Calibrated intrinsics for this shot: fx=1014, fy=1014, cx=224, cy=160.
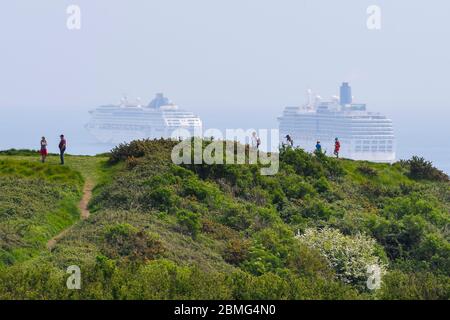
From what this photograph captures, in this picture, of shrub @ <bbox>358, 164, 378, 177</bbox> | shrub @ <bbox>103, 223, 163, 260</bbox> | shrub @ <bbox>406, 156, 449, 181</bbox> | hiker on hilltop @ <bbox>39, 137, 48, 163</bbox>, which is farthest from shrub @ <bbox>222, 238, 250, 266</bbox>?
shrub @ <bbox>406, 156, 449, 181</bbox>

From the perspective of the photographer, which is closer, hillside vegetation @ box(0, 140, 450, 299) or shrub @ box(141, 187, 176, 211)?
hillside vegetation @ box(0, 140, 450, 299)

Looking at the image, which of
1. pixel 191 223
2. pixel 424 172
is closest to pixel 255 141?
pixel 424 172

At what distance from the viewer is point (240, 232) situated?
34500mm

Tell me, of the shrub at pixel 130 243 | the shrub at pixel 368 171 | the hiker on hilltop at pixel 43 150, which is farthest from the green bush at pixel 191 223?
the shrub at pixel 368 171

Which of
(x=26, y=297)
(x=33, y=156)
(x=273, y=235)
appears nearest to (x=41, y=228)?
(x=273, y=235)

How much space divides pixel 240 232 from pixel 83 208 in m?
6.53

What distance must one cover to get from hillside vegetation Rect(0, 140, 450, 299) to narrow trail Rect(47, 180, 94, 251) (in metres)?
0.32

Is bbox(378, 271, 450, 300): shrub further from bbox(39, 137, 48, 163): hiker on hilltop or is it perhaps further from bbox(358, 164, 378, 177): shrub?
bbox(358, 164, 378, 177): shrub

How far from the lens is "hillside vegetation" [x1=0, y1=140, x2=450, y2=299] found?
24.7 metres

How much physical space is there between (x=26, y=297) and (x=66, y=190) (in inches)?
632

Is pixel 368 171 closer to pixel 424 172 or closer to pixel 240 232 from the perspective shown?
pixel 424 172

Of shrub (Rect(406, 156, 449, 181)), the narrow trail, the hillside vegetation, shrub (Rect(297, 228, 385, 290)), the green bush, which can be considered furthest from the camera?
shrub (Rect(406, 156, 449, 181))
